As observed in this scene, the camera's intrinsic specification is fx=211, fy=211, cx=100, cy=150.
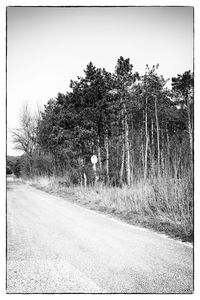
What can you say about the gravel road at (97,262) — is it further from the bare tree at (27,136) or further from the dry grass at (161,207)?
the bare tree at (27,136)

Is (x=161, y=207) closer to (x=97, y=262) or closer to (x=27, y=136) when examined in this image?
(x=97, y=262)

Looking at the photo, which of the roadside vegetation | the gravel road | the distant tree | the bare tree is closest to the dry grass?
the roadside vegetation

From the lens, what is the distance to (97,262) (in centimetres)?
338

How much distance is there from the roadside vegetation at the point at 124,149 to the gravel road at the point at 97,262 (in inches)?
39.8

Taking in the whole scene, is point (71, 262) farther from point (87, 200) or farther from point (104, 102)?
point (104, 102)

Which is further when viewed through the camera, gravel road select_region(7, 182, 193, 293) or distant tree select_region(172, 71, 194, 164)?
distant tree select_region(172, 71, 194, 164)

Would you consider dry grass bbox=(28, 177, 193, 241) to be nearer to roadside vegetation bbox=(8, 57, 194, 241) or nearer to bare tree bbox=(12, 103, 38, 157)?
roadside vegetation bbox=(8, 57, 194, 241)

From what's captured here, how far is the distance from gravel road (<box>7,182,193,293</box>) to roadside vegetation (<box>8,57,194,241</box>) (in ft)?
3.32

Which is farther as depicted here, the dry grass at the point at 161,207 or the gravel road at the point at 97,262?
the dry grass at the point at 161,207

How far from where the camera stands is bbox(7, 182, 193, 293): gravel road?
2771mm

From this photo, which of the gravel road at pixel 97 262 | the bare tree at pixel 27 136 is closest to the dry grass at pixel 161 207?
the gravel road at pixel 97 262

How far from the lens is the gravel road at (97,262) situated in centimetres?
277

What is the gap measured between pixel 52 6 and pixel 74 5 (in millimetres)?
422
